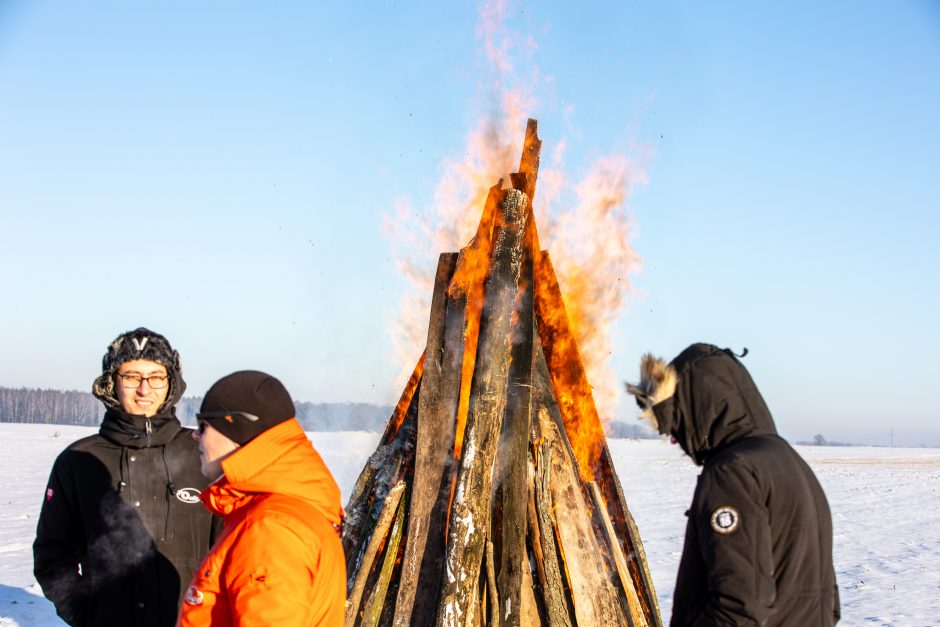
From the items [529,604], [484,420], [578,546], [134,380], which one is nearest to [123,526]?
[134,380]

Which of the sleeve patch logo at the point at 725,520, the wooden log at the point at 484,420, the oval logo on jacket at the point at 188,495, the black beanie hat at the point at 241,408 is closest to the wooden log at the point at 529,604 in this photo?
the wooden log at the point at 484,420

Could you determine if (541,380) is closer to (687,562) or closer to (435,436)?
(435,436)

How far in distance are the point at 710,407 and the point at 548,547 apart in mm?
2185

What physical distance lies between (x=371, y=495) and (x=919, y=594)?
8246 mm

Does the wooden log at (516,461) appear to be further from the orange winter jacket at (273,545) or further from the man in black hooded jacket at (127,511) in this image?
the orange winter jacket at (273,545)

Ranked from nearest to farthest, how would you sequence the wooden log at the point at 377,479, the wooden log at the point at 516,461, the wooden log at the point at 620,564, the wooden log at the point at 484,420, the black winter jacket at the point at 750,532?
1. the black winter jacket at the point at 750,532
2. the wooden log at the point at 484,420
3. the wooden log at the point at 516,461
4. the wooden log at the point at 620,564
5. the wooden log at the point at 377,479

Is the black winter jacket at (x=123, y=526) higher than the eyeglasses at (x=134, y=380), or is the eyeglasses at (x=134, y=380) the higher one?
the eyeglasses at (x=134, y=380)

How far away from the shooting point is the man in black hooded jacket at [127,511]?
357 cm

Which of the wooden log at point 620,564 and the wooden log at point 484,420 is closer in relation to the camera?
the wooden log at point 484,420

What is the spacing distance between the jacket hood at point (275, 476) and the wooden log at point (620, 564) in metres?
2.80

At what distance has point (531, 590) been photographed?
4762 mm

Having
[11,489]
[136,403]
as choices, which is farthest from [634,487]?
[136,403]

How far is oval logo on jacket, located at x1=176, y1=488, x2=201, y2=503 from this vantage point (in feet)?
12.1

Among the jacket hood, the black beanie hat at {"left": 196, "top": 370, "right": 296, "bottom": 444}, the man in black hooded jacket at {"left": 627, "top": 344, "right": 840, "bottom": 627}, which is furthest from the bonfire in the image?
the black beanie hat at {"left": 196, "top": 370, "right": 296, "bottom": 444}
